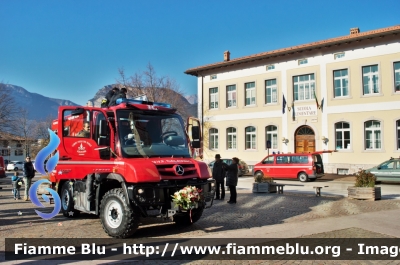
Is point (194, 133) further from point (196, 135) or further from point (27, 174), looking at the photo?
point (27, 174)

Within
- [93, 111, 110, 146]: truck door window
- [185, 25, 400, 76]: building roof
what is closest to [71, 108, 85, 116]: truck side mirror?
[93, 111, 110, 146]: truck door window

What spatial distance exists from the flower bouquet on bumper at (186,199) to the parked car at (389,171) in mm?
16390

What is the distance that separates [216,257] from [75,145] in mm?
5051

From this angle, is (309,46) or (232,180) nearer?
(232,180)

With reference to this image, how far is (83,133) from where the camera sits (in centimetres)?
936

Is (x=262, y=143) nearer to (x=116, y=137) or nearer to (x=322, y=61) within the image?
(x=322, y=61)

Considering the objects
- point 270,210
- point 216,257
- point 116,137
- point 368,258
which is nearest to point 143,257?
point 216,257

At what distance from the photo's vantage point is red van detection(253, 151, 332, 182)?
24391mm

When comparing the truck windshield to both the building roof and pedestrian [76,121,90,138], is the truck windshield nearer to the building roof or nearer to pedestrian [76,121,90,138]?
pedestrian [76,121,90,138]

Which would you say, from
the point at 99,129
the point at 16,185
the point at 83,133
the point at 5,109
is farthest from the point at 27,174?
the point at 5,109

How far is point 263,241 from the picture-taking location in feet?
24.4

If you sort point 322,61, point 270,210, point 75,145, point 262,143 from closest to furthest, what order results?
point 75,145 → point 270,210 → point 322,61 → point 262,143

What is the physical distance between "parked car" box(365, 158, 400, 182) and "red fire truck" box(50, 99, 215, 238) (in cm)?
1584

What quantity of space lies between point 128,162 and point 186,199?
1415mm
